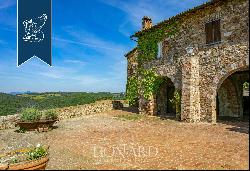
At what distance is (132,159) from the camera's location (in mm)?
8289

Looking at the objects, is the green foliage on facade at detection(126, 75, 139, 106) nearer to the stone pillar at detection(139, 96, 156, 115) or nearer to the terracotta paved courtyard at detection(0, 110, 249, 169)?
the stone pillar at detection(139, 96, 156, 115)

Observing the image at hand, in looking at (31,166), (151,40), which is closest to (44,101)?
(151,40)

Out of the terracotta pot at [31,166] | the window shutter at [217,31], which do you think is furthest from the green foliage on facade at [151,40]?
the terracotta pot at [31,166]

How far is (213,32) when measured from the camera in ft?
47.5

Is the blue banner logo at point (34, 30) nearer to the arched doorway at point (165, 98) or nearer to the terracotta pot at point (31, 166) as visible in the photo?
the terracotta pot at point (31, 166)

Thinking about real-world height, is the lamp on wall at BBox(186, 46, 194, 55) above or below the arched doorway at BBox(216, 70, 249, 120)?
above

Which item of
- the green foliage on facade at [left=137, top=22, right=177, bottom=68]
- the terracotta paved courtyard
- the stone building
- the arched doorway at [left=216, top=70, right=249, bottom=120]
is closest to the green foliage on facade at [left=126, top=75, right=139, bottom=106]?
the green foliage on facade at [left=137, top=22, right=177, bottom=68]

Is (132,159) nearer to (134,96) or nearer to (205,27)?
(205,27)

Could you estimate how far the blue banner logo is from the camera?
399 inches

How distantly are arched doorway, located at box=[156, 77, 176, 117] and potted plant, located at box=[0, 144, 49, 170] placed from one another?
11903 mm

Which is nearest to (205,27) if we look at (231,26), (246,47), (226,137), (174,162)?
(231,26)

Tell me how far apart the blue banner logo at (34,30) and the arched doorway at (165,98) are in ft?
35.7

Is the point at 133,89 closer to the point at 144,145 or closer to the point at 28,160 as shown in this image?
the point at 144,145

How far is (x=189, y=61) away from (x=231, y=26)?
299cm
